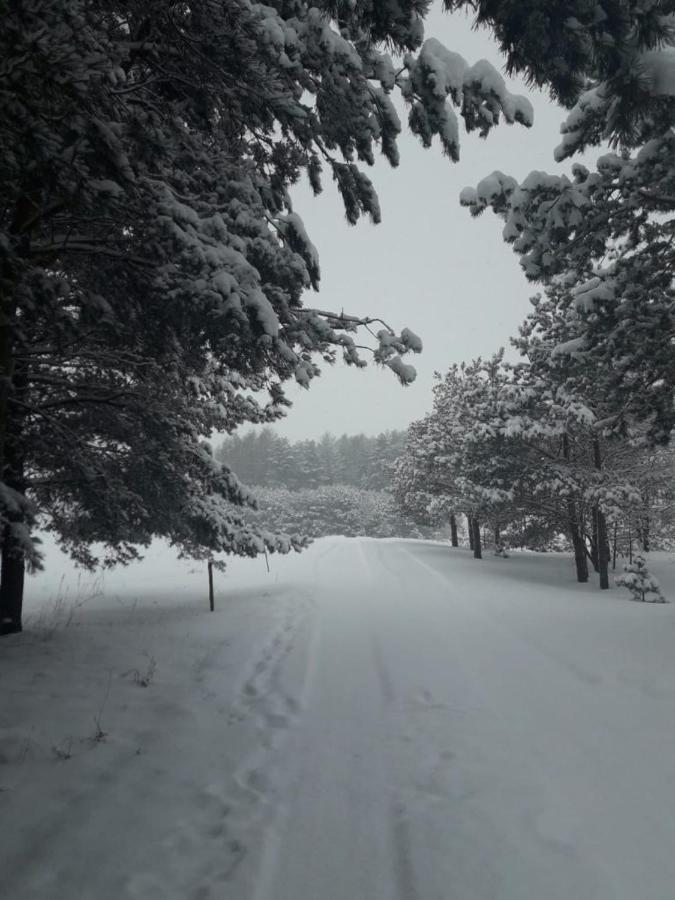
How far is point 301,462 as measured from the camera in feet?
282

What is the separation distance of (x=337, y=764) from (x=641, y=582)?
36.3 feet

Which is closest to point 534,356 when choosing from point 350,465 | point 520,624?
point 520,624

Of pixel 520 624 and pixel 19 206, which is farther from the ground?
pixel 19 206

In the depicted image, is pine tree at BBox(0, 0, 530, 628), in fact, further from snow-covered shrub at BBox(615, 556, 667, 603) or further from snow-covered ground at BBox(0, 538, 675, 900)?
snow-covered shrub at BBox(615, 556, 667, 603)

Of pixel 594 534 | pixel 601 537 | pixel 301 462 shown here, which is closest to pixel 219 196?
pixel 601 537

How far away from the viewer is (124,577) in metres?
20.2

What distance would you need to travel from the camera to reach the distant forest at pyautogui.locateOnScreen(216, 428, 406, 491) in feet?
276

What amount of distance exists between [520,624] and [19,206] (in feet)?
31.2

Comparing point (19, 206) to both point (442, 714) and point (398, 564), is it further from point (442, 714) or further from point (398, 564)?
point (398, 564)

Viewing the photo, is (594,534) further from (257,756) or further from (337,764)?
(257,756)

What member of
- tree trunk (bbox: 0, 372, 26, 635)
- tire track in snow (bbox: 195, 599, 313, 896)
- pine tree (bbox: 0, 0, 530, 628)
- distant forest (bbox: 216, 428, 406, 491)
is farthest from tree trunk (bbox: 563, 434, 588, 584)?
distant forest (bbox: 216, 428, 406, 491)

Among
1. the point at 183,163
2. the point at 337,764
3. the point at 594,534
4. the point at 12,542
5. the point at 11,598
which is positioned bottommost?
the point at 337,764

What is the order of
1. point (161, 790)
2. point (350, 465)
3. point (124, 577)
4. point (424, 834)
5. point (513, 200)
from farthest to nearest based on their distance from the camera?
point (350, 465) < point (124, 577) < point (513, 200) < point (161, 790) < point (424, 834)

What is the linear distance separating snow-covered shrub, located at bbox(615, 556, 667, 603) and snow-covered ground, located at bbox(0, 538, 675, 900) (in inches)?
162
